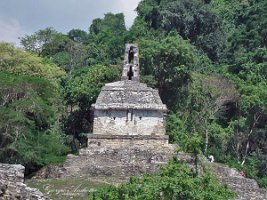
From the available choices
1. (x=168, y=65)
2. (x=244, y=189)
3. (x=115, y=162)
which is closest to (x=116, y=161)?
(x=115, y=162)

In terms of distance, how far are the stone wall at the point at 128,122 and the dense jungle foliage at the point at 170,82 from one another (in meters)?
1.82

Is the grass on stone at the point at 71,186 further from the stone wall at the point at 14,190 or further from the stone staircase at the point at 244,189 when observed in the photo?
the stone wall at the point at 14,190

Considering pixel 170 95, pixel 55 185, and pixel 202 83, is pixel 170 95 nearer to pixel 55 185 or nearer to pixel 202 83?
pixel 202 83

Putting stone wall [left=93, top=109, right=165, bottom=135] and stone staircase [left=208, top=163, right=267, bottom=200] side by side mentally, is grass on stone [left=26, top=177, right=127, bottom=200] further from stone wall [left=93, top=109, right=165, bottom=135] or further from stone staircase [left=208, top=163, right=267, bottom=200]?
stone wall [left=93, top=109, right=165, bottom=135]

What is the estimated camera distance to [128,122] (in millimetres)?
29500

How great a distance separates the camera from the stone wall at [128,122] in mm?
29406

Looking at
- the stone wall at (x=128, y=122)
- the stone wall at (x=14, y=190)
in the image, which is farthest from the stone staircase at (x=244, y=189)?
the stone wall at (x=14, y=190)

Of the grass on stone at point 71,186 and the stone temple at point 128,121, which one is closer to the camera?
the grass on stone at point 71,186

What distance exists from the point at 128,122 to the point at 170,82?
12.0 meters

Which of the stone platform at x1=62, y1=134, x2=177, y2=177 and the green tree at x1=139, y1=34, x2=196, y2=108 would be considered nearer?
the stone platform at x1=62, y1=134, x2=177, y2=177

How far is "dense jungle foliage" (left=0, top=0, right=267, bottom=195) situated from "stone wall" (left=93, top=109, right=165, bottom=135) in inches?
71.6

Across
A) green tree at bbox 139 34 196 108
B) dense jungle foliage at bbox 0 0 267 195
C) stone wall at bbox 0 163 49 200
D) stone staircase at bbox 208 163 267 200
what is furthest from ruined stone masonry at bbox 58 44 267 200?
stone wall at bbox 0 163 49 200

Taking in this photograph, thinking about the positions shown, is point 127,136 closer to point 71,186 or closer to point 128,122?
point 128,122

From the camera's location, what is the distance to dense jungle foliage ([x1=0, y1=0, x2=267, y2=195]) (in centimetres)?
2897
